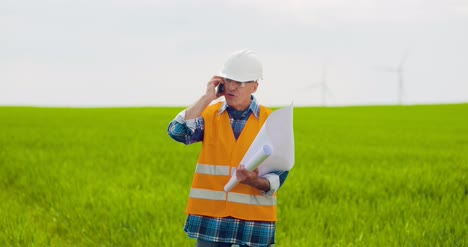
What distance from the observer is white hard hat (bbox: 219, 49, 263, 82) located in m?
3.27

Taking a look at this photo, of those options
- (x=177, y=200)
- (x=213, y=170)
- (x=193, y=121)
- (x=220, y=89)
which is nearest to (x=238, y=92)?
(x=220, y=89)

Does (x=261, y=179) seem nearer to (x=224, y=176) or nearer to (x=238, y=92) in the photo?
(x=224, y=176)

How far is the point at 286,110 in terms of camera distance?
10.00ft

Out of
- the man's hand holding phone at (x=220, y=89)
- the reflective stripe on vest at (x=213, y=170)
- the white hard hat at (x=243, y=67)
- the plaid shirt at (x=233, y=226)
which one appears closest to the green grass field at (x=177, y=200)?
the plaid shirt at (x=233, y=226)

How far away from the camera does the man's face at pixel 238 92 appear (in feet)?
10.9

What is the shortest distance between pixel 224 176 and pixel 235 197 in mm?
124

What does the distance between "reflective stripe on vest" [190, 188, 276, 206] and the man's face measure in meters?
0.46

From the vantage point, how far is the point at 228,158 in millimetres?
3363

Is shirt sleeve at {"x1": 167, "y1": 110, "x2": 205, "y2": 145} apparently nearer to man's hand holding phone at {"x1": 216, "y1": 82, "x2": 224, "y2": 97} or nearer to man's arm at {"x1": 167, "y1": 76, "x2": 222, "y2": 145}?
man's arm at {"x1": 167, "y1": 76, "x2": 222, "y2": 145}

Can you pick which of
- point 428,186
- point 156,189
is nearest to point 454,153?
point 428,186

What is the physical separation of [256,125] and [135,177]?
5.54 metres

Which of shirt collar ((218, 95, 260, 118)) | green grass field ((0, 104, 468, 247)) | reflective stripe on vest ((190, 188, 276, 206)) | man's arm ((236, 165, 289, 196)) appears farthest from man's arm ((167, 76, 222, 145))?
green grass field ((0, 104, 468, 247))

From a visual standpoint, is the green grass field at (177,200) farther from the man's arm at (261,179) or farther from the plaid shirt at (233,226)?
the man's arm at (261,179)

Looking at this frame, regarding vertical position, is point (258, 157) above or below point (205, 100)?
below
